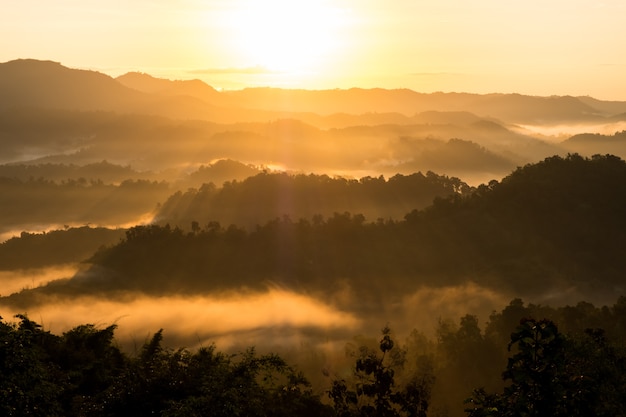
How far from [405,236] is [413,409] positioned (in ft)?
392

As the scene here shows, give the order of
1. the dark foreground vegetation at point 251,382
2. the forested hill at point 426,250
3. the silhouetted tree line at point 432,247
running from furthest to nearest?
the silhouetted tree line at point 432,247 → the forested hill at point 426,250 → the dark foreground vegetation at point 251,382

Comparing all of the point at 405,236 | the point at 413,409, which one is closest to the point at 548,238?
the point at 405,236

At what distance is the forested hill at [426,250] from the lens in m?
134

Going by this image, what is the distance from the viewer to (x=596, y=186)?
486 feet

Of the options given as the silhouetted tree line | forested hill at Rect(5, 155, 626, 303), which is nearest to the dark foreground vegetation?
the silhouetted tree line

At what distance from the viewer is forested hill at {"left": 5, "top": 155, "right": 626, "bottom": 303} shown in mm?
133875

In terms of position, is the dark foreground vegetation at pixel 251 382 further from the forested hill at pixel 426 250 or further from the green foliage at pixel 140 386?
the forested hill at pixel 426 250

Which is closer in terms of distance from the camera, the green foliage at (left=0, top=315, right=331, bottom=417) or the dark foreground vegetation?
the dark foreground vegetation

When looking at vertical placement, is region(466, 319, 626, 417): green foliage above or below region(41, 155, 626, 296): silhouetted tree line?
above

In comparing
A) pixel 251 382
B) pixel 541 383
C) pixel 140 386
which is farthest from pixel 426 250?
pixel 541 383

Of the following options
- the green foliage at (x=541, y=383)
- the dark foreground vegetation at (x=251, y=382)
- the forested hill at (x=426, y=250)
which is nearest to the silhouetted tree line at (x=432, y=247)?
the forested hill at (x=426, y=250)

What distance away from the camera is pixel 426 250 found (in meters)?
140

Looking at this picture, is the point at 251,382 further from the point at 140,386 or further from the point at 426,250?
the point at 426,250

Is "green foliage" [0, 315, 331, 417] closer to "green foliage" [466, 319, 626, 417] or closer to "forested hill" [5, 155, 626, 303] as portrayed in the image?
"green foliage" [466, 319, 626, 417]
